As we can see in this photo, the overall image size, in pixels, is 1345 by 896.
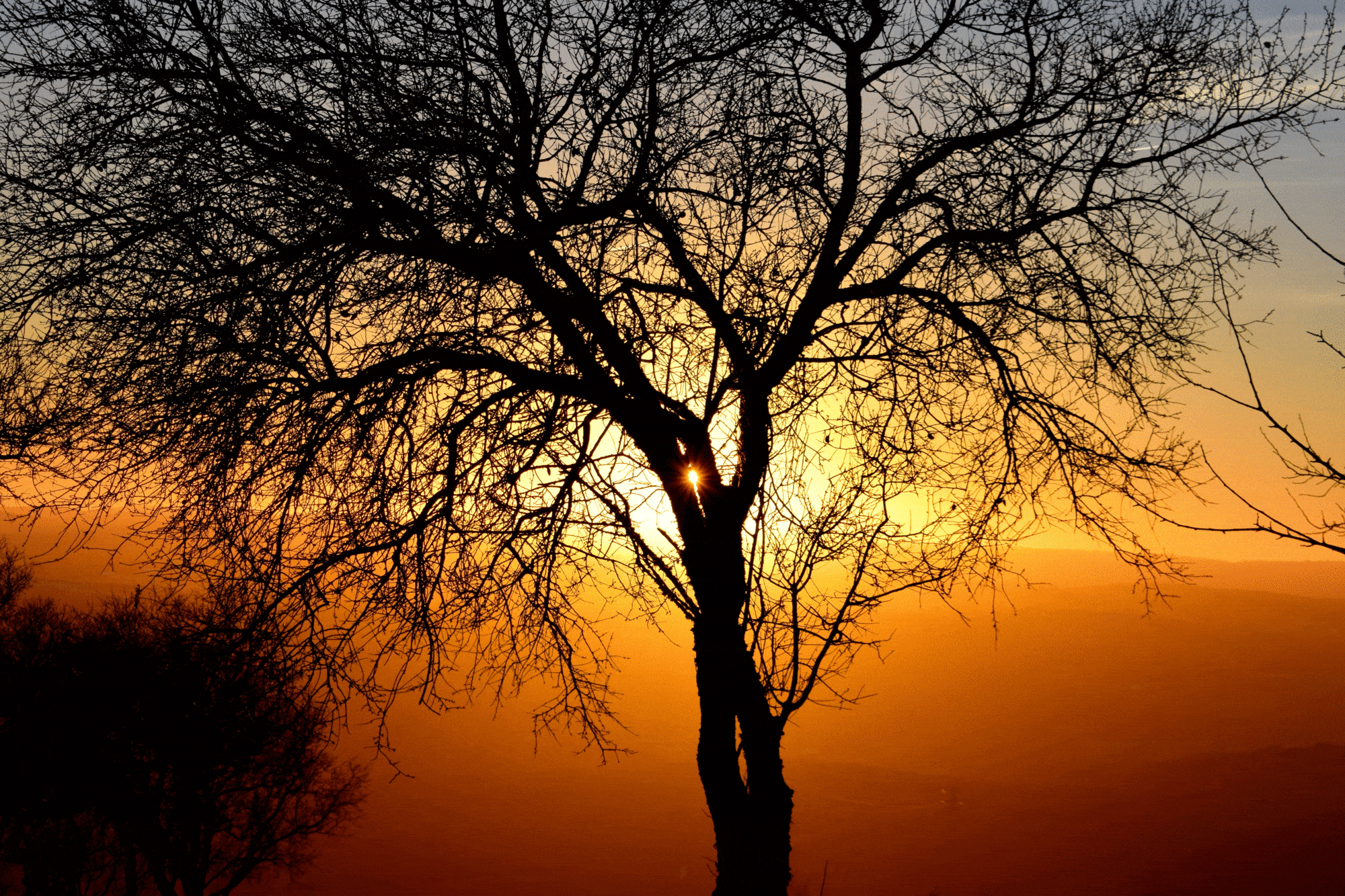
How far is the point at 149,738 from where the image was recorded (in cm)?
557

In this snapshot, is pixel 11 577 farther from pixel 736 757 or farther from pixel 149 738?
pixel 736 757

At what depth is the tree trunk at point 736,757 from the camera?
4.59 m

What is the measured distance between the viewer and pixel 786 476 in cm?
461

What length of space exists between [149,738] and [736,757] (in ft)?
12.9

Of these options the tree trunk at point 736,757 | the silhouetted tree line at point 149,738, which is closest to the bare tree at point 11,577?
the silhouetted tree line at point 149,738

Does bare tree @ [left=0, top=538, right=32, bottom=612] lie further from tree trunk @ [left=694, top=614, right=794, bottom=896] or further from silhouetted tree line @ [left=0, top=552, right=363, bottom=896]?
tree trunk @ [left=694, top=614, right=794, bottom=896]

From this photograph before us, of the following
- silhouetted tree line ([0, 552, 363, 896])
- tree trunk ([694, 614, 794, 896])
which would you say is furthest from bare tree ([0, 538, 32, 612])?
tree trunk ([694, 614, 794, 896])

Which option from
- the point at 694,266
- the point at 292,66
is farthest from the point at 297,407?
the point at 694,266

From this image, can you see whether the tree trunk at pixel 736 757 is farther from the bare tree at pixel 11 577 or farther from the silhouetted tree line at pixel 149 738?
the bare tree at pixel 11 577

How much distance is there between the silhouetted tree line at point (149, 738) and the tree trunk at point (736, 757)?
77.7 inches

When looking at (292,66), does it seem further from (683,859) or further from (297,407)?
(683,859)

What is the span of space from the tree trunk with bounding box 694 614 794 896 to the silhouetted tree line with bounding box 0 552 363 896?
6.47 feet

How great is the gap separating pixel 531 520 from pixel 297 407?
50.8 inches

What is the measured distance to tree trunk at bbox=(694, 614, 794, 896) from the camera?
15.0 ft
